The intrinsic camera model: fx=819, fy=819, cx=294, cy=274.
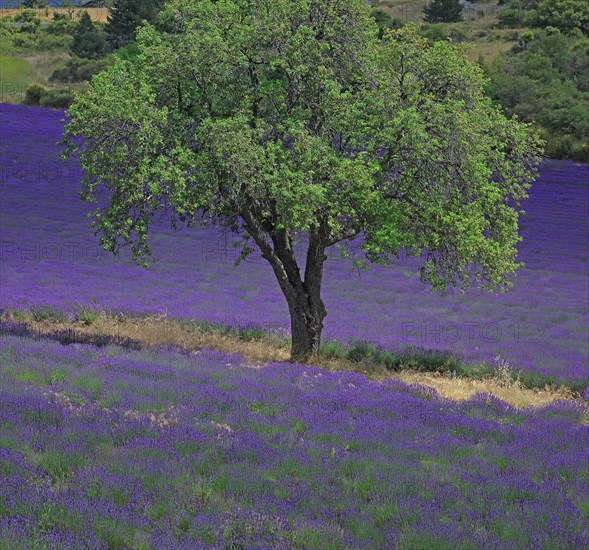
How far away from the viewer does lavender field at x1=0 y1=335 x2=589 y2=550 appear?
18.0ft

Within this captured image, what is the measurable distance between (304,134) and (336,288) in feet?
41.7

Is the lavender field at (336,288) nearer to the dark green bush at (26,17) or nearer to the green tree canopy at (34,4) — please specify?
the dark green bush at (26,17)

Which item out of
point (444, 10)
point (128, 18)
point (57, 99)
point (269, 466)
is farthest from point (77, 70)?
point (269, 466)

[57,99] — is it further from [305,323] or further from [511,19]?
[511,19]

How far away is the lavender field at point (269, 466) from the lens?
5500 mm

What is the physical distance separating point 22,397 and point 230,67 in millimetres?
8405

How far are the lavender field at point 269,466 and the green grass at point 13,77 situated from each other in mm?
51375

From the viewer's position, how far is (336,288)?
26922 millimetres

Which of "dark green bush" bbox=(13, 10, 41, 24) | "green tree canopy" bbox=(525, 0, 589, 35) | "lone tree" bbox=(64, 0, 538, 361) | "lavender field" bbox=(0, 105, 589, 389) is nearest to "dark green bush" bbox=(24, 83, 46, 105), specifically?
"lavender field" bbox=(0, 105, 589, 389)

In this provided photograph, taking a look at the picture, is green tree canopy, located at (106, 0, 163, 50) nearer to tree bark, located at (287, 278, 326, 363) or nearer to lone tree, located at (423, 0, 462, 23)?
lone tree, located at (423, 0, 462, 23)

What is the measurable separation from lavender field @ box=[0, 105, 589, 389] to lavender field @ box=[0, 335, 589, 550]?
8530mm

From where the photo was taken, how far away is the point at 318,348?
57.3 feet

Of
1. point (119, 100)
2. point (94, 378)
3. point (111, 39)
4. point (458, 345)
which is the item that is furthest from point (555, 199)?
point (111, 39)

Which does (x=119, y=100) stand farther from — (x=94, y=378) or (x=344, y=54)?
(x=94, y=378)
